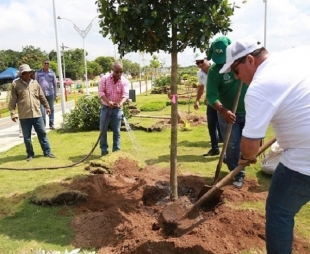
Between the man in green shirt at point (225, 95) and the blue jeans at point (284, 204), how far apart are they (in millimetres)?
1980

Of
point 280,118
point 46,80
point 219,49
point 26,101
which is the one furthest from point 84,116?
point 280,118

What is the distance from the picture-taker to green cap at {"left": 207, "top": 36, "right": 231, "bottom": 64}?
433 centimetres

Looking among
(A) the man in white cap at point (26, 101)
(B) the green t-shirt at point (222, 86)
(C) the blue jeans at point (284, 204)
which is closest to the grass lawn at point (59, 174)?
(A) the man in white cap at point (26, 101)

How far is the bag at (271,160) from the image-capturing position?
5176 millimetres

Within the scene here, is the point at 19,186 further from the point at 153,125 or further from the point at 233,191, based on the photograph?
the point at 153,125

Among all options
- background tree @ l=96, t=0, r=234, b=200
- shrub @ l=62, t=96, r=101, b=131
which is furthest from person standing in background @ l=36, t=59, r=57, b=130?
background tree @ l=96, t=0, r=234, b=200

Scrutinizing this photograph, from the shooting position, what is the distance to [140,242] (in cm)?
332

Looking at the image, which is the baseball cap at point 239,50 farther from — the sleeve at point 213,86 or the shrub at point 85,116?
the shrub at point 85,116

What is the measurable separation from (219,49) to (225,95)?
700mm

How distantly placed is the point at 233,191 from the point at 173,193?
36.7 inches

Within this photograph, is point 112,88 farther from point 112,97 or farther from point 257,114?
point 257,114

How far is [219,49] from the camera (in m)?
4.37

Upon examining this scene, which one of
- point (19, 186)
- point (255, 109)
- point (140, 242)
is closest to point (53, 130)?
point (19, 186)

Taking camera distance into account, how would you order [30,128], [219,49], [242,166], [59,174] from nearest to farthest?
1. [242,166]
2. [219,49]
3. [59,174]
4. [30,128]
